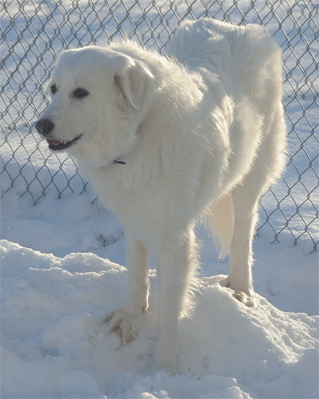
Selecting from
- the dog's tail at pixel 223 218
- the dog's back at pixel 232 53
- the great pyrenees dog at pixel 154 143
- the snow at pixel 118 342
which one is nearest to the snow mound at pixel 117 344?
the snow at pixel 118 342

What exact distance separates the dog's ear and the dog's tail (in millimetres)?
1184

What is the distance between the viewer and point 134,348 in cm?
218

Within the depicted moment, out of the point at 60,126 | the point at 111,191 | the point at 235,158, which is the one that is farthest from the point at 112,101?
the point at 235,158

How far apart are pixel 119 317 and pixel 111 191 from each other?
0.64m

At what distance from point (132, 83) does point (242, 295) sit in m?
1.51

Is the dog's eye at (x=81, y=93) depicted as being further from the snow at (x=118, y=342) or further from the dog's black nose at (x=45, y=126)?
the snow at (x=118, y=342)

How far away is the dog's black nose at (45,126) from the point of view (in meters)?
1.87

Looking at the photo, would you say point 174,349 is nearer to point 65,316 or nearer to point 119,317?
point 119,317

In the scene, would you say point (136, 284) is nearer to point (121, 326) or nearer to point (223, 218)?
point (121, 326)

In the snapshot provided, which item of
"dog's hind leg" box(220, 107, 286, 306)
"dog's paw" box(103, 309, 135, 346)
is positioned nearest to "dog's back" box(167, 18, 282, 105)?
"dog's hind leg" box(220, 107, 286, 306)

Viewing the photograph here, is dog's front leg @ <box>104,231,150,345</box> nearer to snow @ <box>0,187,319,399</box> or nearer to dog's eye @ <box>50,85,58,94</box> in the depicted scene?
snow @ <box>0,187,319,399</box>

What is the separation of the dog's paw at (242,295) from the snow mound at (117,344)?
0.25ft

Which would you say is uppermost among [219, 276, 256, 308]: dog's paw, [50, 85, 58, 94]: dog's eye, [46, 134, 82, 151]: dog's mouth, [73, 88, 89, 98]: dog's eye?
[73, 88, 89, 98]: dog's eye

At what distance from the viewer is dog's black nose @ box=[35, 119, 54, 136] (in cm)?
187
